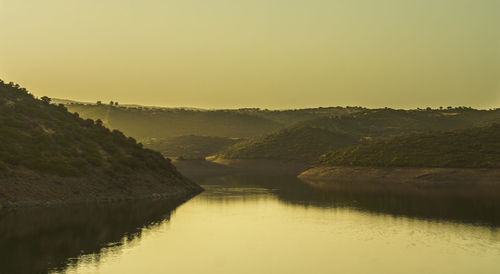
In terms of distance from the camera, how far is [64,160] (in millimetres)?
68875

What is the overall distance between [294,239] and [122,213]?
19842 millimetres

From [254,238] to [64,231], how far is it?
13.4 m

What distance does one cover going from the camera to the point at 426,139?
5187 inches

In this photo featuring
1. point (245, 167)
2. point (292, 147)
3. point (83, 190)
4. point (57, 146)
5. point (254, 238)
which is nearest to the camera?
point (254, 238)

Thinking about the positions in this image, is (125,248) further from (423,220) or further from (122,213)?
(423,220)

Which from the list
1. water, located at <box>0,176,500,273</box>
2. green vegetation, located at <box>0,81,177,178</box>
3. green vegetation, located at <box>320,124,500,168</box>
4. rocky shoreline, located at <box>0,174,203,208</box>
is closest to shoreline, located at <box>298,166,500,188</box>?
green vegetation, located at <box>320,124,500,168</box>

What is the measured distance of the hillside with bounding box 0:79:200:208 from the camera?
60.4 m

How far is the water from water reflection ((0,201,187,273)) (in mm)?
65

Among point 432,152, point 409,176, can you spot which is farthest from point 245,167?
point 409,176

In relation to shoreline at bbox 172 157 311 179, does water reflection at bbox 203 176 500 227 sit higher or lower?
lower

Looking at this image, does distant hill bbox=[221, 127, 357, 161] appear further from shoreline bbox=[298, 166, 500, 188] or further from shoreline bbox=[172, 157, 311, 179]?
shoreline bbox=[298, 166, 500, 188]

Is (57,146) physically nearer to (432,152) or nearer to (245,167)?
(432,152)

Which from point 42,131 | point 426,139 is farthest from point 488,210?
point 426,139

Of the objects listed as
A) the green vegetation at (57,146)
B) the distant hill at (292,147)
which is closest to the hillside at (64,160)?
the green vegetation at (57,146)
